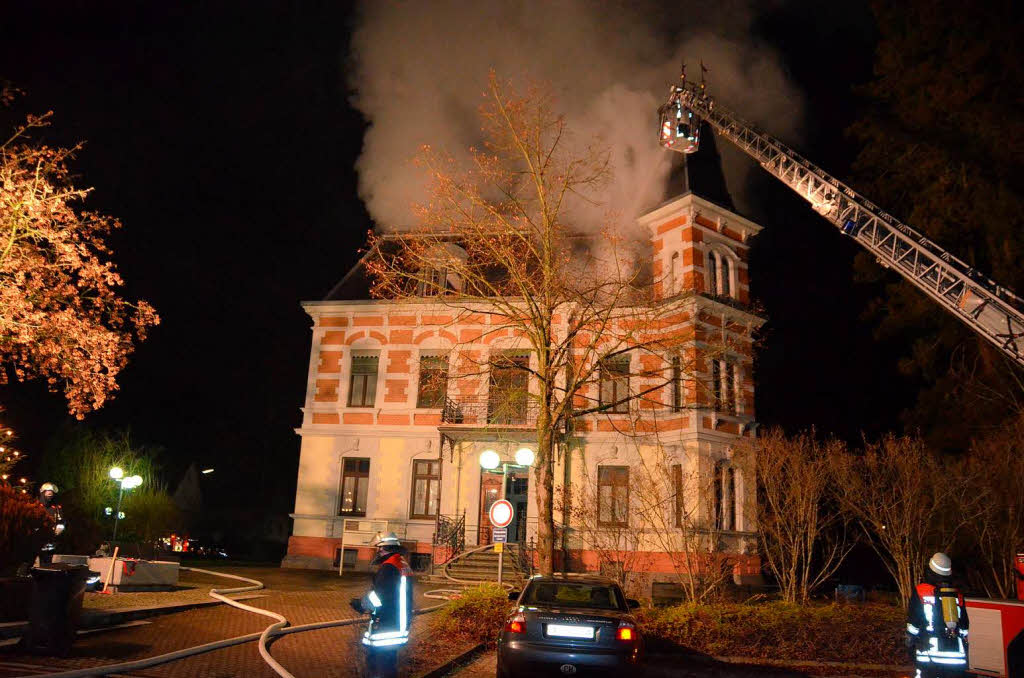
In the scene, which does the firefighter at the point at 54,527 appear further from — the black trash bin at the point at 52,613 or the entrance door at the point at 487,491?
Result: the entrance door at the point at 487,491

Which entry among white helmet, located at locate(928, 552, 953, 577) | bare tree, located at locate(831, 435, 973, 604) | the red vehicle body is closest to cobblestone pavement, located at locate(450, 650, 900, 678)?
the red vehicle body

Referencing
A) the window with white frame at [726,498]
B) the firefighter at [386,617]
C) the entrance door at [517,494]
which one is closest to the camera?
the firefighter at [386,617]

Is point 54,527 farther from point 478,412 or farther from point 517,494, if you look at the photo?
point 517,494

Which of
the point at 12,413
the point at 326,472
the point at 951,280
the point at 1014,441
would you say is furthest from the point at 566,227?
the point at 12,413

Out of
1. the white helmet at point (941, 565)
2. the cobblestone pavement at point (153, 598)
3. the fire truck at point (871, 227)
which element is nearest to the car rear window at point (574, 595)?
the white helmet at point (941, 565)

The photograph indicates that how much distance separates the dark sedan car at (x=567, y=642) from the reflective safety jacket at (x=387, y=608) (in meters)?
1.69

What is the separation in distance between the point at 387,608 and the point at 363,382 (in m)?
20.6

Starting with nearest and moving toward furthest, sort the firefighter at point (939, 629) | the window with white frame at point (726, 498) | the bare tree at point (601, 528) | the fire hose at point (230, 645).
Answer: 1. the firefighter at point (939, 629)
2. the fire hose at point (230, 645)
3. the bare tree at point (601, 528)
4. the window with white frame at point (726, 498)

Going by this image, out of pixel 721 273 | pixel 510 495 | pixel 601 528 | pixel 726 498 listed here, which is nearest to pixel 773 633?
pixel 601 528

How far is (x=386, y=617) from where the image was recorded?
7078 millimetres

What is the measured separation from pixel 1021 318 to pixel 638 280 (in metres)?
9.46

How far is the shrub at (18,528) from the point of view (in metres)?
12.4

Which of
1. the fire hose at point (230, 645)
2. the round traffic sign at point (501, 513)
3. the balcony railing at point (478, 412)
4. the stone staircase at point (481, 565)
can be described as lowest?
the fire hose at point (230, 645)

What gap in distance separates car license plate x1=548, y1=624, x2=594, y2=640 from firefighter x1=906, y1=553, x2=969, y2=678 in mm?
3359
